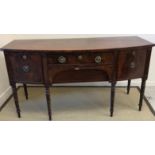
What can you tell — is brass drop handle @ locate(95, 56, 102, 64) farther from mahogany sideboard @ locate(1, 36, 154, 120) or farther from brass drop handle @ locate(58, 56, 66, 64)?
brass drop handle @ locate(58, 56, 66, 64)

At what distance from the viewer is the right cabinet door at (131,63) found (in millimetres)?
1703

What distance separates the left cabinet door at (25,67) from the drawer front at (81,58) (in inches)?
5.0

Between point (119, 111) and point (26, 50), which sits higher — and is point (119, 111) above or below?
below

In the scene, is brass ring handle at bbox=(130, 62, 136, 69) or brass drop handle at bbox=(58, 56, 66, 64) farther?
brass ring handle at bbox=(130, 62, 136, 69)

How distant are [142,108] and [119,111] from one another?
260mm

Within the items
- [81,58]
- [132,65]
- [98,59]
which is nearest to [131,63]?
[132,65]

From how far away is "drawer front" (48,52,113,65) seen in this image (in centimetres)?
164

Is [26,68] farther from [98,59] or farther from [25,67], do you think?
[98,59]

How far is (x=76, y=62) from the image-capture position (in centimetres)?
166

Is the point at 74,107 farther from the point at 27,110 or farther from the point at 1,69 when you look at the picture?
the point at 1,69

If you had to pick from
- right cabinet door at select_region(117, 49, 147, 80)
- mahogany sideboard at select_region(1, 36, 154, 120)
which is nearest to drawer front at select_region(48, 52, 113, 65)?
mahogany sideboard at select_region(1, 36, 154, 120)

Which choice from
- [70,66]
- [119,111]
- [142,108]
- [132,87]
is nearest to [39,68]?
[70,66]
